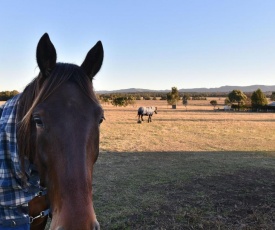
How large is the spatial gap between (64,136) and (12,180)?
0.78 metres

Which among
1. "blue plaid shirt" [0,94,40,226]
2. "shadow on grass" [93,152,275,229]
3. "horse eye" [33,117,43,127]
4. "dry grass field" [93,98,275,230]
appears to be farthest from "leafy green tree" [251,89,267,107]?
"horse eye" [33,117,43,127]

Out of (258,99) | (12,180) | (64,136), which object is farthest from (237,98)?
(64,136)

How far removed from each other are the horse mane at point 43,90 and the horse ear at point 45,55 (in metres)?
0.04

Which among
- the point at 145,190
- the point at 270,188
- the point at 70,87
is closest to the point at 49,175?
the point at 70,87

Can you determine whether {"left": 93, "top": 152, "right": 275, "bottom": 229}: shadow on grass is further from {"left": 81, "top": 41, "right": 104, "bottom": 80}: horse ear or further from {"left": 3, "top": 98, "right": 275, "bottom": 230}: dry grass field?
{"left": 81, "top": 41, "right": 104, "bottom": 80}: horse ear

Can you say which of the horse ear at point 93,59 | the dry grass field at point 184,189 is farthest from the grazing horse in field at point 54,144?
the dry grass field at point 184,189

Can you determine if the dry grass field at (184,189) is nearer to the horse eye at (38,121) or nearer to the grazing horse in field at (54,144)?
the grazing horse in field at (54,144)

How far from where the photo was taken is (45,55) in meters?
1.64

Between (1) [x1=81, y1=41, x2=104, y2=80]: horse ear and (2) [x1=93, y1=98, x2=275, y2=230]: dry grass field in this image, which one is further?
(2) [x1=93, y1=98, x2=275, y2=230]: dry grass field

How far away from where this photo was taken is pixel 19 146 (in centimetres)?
187

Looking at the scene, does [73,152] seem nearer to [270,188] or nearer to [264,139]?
[270,188]

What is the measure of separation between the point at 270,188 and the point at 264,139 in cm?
1017

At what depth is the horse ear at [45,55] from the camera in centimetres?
161

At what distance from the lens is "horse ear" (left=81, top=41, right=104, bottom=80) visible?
71.0 inches
